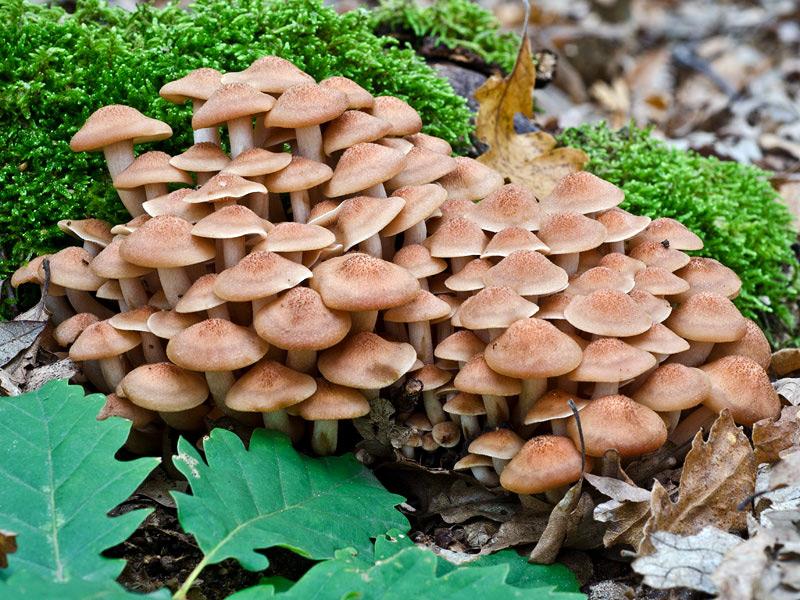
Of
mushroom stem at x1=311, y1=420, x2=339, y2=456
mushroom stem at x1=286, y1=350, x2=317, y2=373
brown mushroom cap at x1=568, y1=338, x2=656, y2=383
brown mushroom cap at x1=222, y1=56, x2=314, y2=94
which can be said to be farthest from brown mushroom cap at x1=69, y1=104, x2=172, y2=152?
brown mushroom cap at x1=568, y1=338, x2=656, y2=383

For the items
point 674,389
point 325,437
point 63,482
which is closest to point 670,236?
point 674,389

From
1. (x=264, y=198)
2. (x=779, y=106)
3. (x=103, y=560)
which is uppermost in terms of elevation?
(x=264, y=198)

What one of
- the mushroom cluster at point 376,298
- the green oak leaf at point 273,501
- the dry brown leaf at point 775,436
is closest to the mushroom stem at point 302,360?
the mushroom cluster at point 376,298

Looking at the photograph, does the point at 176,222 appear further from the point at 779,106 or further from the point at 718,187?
the point at 779,106

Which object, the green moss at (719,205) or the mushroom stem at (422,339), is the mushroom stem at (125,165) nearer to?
the mushroom stem at (422,339)

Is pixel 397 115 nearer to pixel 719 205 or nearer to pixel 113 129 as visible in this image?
pixel 113 129

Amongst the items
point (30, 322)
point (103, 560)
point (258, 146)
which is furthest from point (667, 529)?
point (30, 322)
